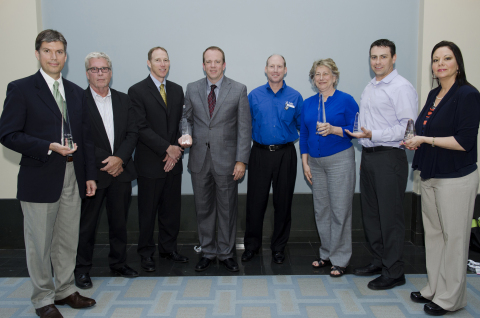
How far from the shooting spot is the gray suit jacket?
3.27 m

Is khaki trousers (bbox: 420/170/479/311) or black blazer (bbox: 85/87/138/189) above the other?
black blazer (bbox: 85/87/138/189)

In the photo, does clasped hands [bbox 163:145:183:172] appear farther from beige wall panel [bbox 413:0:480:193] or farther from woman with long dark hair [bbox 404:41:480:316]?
beige wall panel [bbox 413:0:480:193]

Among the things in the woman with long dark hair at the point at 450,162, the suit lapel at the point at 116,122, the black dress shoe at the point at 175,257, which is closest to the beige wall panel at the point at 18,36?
the suit lapel at the point at 116,122

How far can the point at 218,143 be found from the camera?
10.8ft

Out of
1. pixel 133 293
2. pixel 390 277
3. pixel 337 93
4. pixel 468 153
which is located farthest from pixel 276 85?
pixel 133 293

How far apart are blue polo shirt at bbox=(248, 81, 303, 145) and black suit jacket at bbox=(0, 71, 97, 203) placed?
5.67 ft

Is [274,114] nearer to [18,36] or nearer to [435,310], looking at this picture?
[435,310]

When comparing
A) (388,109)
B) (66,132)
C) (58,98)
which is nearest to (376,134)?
(388,109)

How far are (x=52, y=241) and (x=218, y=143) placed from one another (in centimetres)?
152

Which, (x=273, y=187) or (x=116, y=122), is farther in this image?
(x=273, y=187)

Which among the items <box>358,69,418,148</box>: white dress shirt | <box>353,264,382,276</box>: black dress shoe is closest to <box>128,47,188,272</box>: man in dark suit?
<box>358,69,418,148</box>: white dress shirt

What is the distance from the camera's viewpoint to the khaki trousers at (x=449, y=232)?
97.7 inches

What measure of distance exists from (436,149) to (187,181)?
2660 mm

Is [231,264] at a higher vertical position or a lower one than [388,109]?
lower
